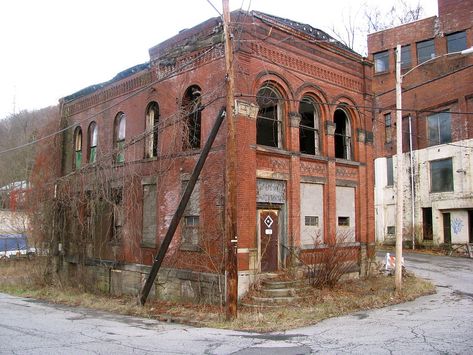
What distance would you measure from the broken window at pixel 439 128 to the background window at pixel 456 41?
20.5 feet

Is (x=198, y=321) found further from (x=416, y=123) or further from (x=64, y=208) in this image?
(x=416, y=123)

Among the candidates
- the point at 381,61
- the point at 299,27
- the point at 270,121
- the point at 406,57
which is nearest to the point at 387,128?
the point at 406,57

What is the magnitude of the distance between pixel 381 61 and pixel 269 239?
30313 millimetres

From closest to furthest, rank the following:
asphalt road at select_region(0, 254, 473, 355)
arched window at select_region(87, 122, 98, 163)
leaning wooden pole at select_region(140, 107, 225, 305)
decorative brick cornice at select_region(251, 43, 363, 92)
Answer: asphalt road at select_region(0, 254, 473, 355)
leaning wooden pole at select_region(140, 107, 225, 305)
decorative brick cornice at select_region(251, 43, 363, 92)
arched window at select_region(87, 122, 98, 163)

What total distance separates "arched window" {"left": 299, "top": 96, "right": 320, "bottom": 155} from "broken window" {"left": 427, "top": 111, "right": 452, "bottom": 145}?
58.9 feet

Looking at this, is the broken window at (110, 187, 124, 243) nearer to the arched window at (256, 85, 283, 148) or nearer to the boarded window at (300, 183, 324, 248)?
the arched window at (256, 85, 283, 148)

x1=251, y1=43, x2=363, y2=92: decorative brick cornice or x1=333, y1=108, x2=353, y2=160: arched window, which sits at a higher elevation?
x1=251, y1=43, x2=363, y2=92: decorative brick cornice

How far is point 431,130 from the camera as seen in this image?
33.8 meters

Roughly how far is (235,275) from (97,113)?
12.6 m

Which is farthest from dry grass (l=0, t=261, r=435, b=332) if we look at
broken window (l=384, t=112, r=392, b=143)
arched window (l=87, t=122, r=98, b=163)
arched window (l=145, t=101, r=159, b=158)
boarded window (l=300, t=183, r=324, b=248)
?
broken window (l=384, t=112, r=392, b=143)

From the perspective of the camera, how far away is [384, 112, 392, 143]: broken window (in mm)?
37938

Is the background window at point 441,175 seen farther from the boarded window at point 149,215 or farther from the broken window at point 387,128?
the boarded window at point 149,215

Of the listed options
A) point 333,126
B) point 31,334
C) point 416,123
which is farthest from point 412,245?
point 31,334

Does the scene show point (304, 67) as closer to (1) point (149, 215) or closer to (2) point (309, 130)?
(2) point (309, 130)
